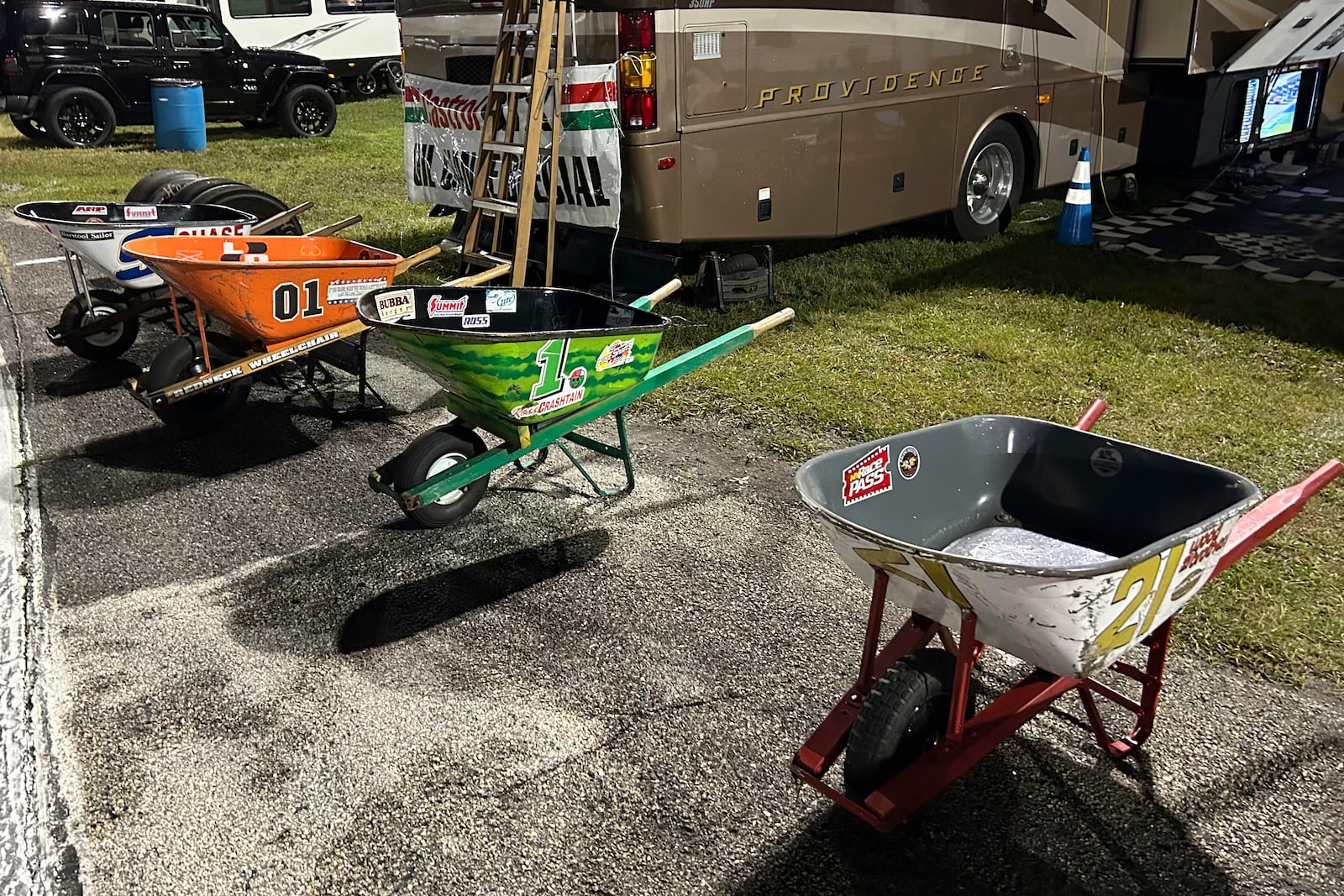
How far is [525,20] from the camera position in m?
6.49

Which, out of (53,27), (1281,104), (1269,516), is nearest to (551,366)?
(1269,516)

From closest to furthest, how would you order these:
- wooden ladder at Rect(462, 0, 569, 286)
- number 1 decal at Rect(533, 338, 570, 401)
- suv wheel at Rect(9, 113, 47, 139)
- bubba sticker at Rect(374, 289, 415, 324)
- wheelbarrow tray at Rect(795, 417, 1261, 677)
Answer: wheelbarrow tray at Rect(795, 417, 1261, 677), number 1 decal at Rect(533, 338, 570, 401), bubba sticker at Rect(374, 289, 415, 324), wooden ladder at Rect(462, 0, 569, 286), suv wheel at Rect(9, 113, 47, 139)

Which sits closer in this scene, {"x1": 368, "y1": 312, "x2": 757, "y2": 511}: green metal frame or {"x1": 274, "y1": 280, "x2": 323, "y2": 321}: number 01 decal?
{"x1": 368, "y1": 312, "x2": 757, "y2": 511}: green metal frame

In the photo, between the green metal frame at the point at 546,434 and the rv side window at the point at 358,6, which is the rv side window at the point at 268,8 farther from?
the green metal frame at the point at 546,434

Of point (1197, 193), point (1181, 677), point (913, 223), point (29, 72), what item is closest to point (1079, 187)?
point (913, 223)

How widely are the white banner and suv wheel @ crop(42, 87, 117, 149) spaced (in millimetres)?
10186

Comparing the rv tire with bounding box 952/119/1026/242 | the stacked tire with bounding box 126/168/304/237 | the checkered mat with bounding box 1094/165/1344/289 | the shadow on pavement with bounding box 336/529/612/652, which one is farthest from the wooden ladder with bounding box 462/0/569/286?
the checkered mat with bounding box 1094/165/1344/289

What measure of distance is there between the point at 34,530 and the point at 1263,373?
244 inches

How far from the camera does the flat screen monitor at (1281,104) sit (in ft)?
34.1

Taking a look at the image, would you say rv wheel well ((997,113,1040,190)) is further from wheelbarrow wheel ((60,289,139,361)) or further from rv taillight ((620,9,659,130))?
wheelbarrow wheel ((60,289,139,361))

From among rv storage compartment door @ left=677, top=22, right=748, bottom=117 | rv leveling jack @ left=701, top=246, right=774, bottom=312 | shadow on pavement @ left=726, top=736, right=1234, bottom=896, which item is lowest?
shadow on pavement @ left=726, top=736, right=1234, bottom=896

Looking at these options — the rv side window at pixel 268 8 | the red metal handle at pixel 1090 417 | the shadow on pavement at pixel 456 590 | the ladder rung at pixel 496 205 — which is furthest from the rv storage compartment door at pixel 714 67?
the rv side window at pixel 268 8

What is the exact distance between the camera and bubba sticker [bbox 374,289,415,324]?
14.2 feet

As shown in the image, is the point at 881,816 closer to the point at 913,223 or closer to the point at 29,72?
the point at 913,223
